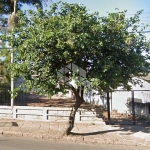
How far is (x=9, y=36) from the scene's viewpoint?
8328 millimetres

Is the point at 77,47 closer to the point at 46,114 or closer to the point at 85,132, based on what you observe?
the point at 85,132

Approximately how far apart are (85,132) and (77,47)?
351 cm

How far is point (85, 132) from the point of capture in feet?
29.5

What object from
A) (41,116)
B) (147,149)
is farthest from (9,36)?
(147,149)

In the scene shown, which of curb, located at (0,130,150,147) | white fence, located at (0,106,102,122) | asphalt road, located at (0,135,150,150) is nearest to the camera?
asphalt road, located at (0,135,150,150)

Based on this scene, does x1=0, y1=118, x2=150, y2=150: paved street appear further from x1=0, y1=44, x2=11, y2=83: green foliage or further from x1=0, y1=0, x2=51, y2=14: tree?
x1=0, y1=0, x2=51, y2=14: tree

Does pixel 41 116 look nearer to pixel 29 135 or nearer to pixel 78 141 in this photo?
pixel 29 135

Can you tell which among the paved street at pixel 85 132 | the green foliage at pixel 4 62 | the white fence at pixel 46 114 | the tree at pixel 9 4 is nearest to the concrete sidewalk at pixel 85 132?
the paved street at pixel 85 132

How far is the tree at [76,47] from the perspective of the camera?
727 cm

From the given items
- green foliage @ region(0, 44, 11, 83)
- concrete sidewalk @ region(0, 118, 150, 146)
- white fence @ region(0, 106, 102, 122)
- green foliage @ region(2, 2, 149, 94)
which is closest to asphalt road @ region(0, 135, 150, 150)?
concrete sidewalk @ region(0, 118, 150, 146)

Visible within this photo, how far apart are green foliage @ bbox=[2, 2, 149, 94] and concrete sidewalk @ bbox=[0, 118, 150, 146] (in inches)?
68.1

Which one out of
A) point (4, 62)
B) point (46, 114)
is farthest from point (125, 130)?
point (4, 62)

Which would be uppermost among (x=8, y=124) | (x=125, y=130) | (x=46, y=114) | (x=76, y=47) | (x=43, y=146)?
(x=76, y=47)

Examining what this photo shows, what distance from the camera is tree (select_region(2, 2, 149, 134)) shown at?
727 centimetres
